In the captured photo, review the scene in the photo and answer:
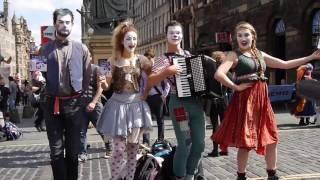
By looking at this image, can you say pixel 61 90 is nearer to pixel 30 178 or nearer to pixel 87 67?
pixel 87 67

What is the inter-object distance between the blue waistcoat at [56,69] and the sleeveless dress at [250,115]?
5.49 ft

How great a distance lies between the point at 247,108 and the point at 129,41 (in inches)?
58.1

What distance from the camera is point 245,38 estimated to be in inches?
239

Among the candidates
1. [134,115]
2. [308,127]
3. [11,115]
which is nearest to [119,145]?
[134,115]

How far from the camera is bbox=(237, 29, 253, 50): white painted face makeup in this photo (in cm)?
606

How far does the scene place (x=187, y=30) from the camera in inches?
1842

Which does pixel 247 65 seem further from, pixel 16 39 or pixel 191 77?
pixel 16 39

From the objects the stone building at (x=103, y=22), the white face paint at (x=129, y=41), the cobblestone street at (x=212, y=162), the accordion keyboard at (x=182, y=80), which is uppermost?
the stone building at (x=103, y=22)

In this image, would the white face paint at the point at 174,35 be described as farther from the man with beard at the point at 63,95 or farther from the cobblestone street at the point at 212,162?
the cobblestone street at the point at 212,162

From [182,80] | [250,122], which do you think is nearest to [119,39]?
[182,80]

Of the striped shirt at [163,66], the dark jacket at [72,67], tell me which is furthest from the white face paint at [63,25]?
the striped shirt at [163,66]

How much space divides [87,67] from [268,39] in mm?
21932

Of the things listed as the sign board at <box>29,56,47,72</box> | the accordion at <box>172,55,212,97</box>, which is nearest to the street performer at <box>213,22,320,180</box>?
the accordion at <box>172,55,212,97</box>

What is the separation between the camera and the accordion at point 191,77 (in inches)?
234
